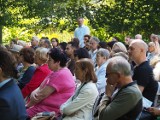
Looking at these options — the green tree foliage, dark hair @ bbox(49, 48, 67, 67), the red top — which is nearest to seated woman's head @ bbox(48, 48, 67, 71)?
dark hair @ bbox(49, 48, 67, 67)

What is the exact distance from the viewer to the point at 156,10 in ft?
55.3

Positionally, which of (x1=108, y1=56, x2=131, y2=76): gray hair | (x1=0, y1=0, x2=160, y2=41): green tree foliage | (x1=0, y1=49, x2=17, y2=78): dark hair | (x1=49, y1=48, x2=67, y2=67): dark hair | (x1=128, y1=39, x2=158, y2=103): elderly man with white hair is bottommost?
(x1=0, y1=0, x2=160, y2=41): green tree foliage

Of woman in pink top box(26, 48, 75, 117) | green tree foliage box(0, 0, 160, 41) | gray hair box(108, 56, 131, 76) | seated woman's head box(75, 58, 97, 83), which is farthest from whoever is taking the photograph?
green tree foliage box(0, 0, 160, 41)

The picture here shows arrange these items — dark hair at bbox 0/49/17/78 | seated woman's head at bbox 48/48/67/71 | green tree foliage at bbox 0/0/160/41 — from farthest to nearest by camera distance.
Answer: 1. green tree foliage at bbox 0/0/160/41
2. seated woman's head at bbox 48/48/67/71
3. dark hair at bbox 0/49/17/78

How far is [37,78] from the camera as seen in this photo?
22.8 ft

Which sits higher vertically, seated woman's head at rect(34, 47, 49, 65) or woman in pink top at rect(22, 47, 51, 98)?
seated woman's head at rect(34, 47, 49, 65)

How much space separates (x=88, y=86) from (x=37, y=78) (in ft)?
5.95

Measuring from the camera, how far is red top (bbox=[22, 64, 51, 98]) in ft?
→ 22.8

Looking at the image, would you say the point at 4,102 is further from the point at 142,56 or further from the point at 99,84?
the point at 99,84

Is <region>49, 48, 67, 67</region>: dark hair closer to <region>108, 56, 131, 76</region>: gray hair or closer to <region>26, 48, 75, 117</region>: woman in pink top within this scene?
<region>26, 48, 75, 117</region>: woman in pink top

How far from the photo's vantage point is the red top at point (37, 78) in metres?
6.95

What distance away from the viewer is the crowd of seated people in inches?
160

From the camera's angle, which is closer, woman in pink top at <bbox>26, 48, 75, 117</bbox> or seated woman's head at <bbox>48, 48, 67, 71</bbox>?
woman in pink top at <bbox>26, 48, 75, 117</bbox>

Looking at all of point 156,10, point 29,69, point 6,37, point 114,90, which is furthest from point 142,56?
point 6,37
